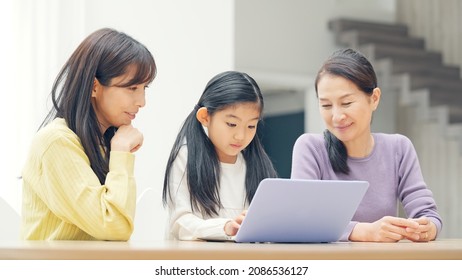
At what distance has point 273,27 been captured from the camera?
7.20 m

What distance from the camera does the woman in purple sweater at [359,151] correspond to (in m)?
2.27

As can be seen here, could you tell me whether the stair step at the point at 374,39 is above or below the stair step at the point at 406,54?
above

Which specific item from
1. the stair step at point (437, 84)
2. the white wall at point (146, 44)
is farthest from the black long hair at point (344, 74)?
the stair step at point (437, 84)

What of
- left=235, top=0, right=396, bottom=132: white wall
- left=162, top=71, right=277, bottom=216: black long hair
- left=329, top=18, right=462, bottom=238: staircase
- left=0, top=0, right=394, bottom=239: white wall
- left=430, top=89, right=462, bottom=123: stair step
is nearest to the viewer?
left=162, top=71, right=277, bottom=216: black long hair

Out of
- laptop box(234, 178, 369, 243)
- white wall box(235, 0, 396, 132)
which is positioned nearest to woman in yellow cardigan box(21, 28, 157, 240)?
laptop box(234, 178, 369, 243)

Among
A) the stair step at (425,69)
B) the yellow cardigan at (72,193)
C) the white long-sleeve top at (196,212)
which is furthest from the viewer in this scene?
the stair step at (425,69)

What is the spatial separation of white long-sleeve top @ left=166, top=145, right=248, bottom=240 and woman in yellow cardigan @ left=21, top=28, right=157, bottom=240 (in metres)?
0.18

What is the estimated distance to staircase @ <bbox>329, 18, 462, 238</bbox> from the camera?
24.2ft

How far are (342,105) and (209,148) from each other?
0.39 m

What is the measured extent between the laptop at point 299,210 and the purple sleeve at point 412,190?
1.74ft

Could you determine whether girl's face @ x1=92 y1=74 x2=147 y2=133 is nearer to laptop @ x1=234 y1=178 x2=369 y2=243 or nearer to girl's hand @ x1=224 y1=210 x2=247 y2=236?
girl's hand @ x1=224 y1=210 x2=247 y2=236

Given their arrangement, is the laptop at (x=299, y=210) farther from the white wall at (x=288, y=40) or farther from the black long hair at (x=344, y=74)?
the white wall at (x=288, y=40)
